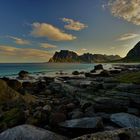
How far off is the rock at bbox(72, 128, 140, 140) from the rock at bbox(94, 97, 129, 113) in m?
Result: 5.98

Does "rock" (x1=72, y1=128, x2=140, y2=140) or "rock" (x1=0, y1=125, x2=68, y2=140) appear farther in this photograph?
"rock" (x1=0, y1=125, x2=68, y2=140)

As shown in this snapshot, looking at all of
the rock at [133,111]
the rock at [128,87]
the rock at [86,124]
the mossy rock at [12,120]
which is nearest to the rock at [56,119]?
the rock at [86,124]

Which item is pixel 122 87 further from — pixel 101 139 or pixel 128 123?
pixel 101 139

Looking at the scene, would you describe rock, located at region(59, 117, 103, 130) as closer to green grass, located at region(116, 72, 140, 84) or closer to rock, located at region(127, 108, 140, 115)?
rock, located at region(127, 108, 140, 115)

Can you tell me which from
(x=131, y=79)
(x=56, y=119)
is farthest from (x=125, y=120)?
(x=131, y=79)

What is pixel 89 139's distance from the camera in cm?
702

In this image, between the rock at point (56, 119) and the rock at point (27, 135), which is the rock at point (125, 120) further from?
the rock at point (27, 135)

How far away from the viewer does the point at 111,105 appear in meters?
14.1

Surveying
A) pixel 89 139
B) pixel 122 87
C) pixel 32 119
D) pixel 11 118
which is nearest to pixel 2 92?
pixel 11 118

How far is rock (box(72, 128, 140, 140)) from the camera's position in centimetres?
712

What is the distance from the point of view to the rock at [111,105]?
551 inches

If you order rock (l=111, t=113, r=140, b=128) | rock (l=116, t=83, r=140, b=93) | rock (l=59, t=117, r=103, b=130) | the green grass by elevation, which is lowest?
rock (l=111, t=113, r=140, b=128)

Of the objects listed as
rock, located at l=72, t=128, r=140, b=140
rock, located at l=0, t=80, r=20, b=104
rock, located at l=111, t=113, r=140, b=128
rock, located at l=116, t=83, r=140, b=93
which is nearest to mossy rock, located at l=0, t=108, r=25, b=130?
rock, located at l=111, t=113, r=140, b=128

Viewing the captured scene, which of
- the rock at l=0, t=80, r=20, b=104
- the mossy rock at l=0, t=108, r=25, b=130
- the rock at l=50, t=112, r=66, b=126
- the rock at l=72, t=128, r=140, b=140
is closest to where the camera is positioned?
the rock at l=72, t=128, r=140, b=140
